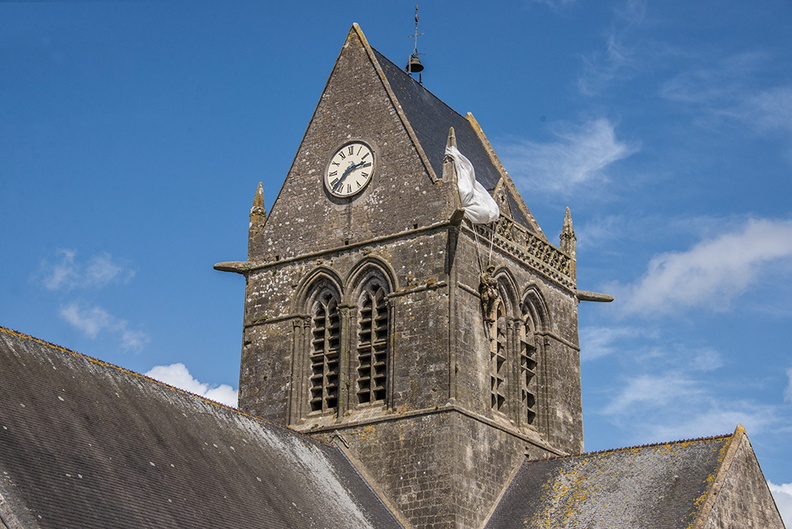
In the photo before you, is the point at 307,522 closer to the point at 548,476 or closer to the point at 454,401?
the point at 454,401

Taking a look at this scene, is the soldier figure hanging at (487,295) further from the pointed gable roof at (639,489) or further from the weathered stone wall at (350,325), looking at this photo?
the pointed gable roof at (639,489)

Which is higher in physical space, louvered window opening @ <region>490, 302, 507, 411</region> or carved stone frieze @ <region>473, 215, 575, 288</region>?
carved stone frieze @ <region>473, 215, 575, 288</region>

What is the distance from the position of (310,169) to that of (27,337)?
34.3ft

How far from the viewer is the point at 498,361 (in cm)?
2791

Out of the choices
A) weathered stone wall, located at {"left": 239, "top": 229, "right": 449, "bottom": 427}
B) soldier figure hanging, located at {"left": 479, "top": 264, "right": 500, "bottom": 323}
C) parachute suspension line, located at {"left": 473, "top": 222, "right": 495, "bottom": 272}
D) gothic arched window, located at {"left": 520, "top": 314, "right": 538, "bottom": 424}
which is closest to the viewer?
weathered stone wall, located at {"left": 239, "top": 229, "right": 449, "bottom": 427}

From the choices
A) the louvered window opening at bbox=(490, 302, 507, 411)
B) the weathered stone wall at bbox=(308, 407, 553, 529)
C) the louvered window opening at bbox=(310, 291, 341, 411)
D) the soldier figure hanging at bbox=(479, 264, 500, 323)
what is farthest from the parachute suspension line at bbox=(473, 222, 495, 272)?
the weathered stone wall at bbox=(308, 407, 553, 529)

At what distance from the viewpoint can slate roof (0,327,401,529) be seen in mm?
17562

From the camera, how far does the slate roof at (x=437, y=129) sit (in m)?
29.1

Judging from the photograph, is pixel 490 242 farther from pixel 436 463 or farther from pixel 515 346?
pixel 436 463

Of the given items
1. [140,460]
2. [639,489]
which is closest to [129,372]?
[140,460]

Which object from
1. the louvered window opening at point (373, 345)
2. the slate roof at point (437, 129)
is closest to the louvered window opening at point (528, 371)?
the slate roof at point (437, 129)

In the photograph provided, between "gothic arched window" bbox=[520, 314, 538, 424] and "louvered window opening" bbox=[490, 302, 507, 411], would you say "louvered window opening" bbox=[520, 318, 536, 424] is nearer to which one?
"gothic arched window" bbox=[520, 314, 538, 424]

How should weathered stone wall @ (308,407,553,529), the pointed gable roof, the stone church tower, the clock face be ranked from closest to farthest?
the pointed gable roof
weathered stone wall @ (308,407,553,529)
the stone church tower
the clock face

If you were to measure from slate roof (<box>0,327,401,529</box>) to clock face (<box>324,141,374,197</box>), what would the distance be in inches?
239
